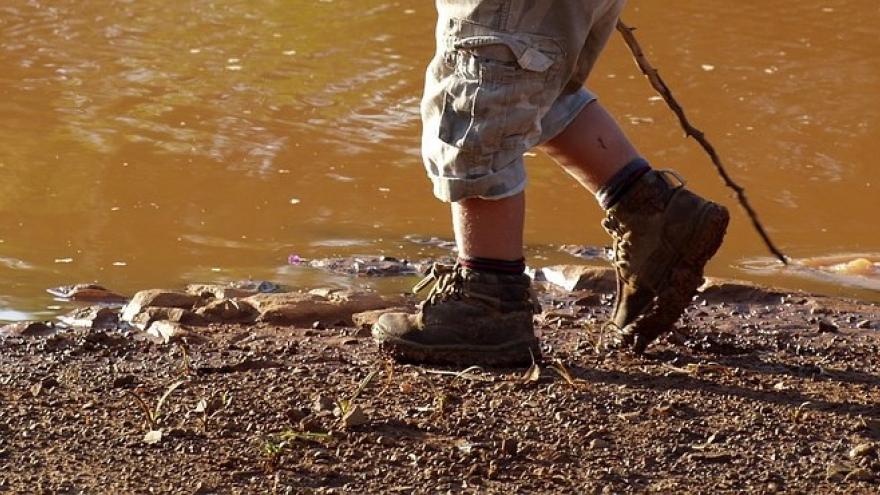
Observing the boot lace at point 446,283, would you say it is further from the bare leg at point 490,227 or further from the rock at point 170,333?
the rock at point 170,333

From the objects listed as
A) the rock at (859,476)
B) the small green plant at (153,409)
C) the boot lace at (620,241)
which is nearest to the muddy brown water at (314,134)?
the small green plant at (153,409)

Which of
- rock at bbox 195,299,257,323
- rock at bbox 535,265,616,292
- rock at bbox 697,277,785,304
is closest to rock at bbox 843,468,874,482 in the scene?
rock at bbox 697,277,785,304

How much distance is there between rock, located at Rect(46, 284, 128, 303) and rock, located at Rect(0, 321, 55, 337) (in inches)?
14.4

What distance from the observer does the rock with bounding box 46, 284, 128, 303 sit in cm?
436

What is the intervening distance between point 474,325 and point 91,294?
4.93ft

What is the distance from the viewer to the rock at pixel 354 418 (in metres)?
2.93

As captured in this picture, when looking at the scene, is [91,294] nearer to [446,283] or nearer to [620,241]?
[446,283]

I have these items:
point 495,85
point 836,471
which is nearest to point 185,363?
point 495,85

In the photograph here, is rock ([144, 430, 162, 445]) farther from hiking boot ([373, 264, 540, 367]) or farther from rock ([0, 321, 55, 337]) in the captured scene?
rock ([0, 321, 55, 337])

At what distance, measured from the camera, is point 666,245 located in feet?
11.1

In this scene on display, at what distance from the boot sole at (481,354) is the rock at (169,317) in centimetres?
88

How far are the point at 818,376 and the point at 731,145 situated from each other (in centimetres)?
291

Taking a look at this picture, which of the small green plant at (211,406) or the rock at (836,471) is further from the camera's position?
the small green plant at (211,406)

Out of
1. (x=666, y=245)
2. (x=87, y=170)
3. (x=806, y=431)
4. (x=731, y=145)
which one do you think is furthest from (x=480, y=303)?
(x=731, y=145)
